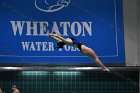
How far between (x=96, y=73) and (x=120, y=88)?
838 mm

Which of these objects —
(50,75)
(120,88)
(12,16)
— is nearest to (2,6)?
(12,16)

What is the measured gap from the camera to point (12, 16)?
1355 centimetres

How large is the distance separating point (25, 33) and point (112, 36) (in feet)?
8.41

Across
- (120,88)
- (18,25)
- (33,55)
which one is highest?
(18,25)

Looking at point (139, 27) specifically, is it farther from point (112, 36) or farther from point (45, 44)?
point (45, 44)

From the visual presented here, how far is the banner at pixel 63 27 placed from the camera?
13539 mm

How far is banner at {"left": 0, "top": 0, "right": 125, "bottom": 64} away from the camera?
13539 mm

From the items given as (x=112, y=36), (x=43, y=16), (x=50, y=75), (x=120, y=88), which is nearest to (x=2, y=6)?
(x=43, y=16)

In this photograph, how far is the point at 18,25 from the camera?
13547 millimetres

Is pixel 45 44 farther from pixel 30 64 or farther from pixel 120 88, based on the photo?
pixel 120 88

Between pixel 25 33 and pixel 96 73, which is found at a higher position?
pixel 25 33

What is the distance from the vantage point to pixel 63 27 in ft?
44.7

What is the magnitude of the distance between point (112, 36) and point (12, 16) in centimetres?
300

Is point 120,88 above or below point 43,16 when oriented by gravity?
below
